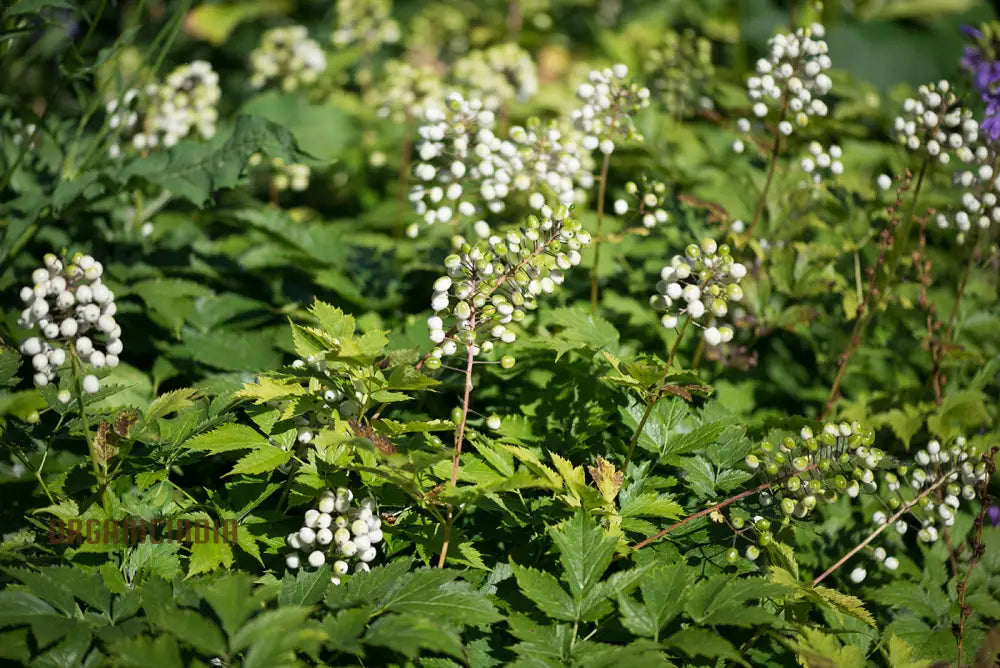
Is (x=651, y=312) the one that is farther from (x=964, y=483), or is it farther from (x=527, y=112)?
(x=527, y=112)

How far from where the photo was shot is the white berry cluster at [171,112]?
9.67ft

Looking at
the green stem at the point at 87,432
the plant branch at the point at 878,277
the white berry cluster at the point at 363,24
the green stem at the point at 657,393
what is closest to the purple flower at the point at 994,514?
the plant branch at the point at 878,277

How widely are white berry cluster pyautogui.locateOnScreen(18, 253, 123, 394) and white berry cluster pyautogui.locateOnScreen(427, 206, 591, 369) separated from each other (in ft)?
2.28

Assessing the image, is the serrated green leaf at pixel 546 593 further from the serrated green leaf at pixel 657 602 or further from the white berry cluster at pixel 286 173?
the white berry cluster at pixel 286 173

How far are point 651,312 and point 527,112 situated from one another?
1457 millimetres

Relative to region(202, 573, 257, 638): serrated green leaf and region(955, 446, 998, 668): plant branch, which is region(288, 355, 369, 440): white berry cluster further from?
region(955, 446, 998, 668): plant branch

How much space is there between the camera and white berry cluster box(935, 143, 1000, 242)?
2.36 m

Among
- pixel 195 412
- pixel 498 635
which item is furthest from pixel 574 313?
pixel 195 412

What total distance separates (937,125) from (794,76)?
16.4 inches

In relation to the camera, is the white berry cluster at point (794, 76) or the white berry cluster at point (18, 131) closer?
the white berry cluster at point (794, 76)

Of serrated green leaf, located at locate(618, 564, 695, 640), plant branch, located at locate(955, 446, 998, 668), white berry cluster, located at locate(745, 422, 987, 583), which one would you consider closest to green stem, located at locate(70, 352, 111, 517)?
serrated green leaf, located at locate(618, 564, 695, 640)

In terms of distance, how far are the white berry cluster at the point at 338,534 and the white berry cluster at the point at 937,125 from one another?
178cm

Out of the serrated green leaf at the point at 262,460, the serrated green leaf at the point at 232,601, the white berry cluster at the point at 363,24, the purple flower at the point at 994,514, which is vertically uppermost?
the white berry cluster at the point at 363,24

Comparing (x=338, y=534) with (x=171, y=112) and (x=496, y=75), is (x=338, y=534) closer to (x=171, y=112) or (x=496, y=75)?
(x=171, y=112)
